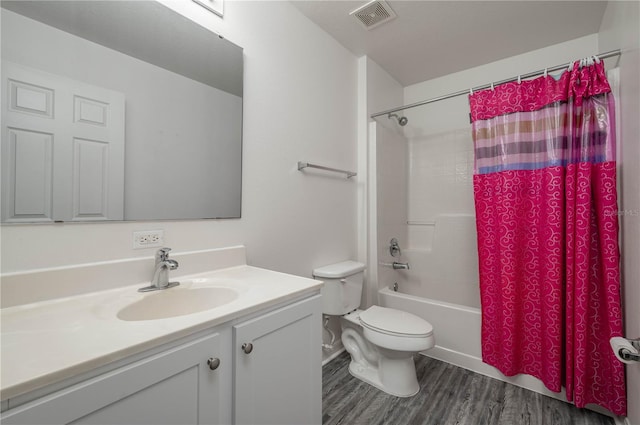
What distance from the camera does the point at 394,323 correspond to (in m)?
1.65

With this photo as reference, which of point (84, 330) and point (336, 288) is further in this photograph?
point (336, 288)

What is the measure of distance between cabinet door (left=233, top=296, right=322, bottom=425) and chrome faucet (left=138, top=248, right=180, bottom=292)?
0.43 meters

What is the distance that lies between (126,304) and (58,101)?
0.72 meters

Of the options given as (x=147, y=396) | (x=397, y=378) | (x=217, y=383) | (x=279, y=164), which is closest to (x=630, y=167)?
(x=397, y=378)

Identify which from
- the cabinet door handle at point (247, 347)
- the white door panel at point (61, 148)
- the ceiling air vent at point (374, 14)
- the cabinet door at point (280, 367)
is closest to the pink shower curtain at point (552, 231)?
the ceiling air vent at point (374, 14)

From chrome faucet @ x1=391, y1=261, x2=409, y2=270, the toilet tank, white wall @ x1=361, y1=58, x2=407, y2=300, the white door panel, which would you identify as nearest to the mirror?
the white door panel

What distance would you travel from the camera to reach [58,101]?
3.00 feet

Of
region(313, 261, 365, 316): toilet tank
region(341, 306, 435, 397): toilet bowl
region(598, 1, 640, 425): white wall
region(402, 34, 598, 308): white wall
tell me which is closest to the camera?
region(598, 1, 640, 425): white wall

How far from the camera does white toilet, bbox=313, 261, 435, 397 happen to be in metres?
A: 1.55

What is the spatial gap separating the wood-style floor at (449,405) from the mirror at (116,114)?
1251 millimetres

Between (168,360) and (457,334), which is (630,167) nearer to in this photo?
(457,334)

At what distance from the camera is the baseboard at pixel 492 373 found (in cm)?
150

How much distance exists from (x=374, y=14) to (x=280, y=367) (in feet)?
6.82

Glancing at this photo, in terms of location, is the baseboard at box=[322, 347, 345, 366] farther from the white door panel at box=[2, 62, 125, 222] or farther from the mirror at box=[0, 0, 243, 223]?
the white door panel at box=[2, 62, 125, 222]
